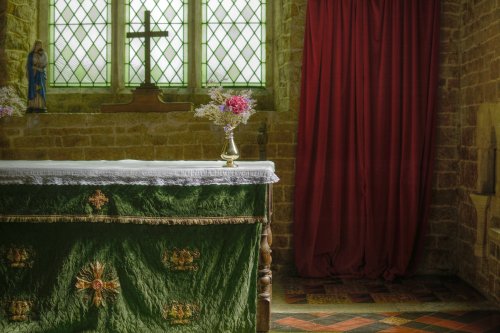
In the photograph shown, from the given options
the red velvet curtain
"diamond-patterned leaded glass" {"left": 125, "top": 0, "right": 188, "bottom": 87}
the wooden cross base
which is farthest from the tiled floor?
"diamond-patterned leaded glass" {"left": 125, "top": 0, "right": 188, "bottom": 87}

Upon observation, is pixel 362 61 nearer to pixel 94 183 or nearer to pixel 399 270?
pixel 399 270

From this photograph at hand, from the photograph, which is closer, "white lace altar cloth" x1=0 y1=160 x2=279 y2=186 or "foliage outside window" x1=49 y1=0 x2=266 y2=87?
"white lace altar cloth" x1=0 y1=160 x2=279 y2=186

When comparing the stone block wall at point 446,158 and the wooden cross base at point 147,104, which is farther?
the stone block wall at point 446,158

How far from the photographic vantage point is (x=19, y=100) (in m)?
6.53

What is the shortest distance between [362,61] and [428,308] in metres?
2.44

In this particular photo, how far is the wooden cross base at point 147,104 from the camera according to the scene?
6.34 meters

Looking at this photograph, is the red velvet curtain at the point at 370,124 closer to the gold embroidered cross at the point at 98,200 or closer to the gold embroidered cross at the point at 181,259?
the gold embroidered cross at the point at 181,259

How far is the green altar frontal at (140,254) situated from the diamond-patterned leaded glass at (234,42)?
3.13m

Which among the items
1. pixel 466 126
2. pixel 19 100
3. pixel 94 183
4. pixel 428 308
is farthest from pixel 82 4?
pixel 428 308

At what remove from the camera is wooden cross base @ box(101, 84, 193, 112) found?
6344 mm

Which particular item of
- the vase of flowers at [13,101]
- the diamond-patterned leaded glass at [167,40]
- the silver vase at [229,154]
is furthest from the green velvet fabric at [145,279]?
the diamond-patterned leaded glass at [167,40]

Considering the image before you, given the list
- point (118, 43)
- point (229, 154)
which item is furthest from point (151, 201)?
point (118, 43)

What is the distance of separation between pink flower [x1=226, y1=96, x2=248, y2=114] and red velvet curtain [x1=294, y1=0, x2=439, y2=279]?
6.73 ft

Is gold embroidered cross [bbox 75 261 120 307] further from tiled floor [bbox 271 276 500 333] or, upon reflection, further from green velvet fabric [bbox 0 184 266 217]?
tiled floor [bbox 271 276 500 333]
